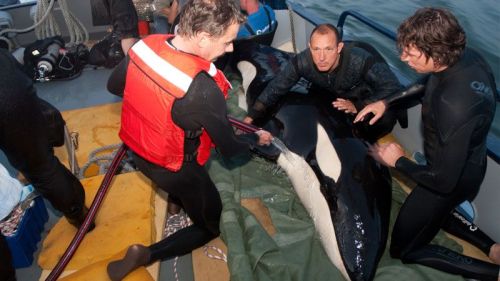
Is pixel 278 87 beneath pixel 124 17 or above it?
beneath

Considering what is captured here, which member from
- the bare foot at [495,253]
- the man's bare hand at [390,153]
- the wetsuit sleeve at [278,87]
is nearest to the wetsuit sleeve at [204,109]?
the man's bare hand at [390,153]

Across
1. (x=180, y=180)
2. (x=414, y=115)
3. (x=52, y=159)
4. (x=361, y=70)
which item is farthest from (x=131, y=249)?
(x=414, y=115)

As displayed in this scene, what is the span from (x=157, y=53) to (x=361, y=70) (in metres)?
2.47

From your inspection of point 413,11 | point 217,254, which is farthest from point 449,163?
point 413,11

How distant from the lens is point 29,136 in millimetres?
2805

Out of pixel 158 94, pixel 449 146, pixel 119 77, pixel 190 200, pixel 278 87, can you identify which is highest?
pixel 158 94

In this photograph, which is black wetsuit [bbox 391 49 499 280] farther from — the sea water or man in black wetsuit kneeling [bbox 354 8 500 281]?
the sea water

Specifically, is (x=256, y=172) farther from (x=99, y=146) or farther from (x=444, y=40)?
(x=444, y=40)

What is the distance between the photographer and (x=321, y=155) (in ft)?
12.7

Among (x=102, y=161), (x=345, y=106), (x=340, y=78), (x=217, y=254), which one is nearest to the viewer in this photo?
(x=217, y=254)

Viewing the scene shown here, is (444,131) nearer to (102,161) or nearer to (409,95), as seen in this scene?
(409,95)

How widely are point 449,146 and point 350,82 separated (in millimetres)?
1888

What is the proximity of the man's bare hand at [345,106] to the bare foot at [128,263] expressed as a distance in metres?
2.30

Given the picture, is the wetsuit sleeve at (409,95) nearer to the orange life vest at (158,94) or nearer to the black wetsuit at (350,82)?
the black wetsuit at (350,82)
